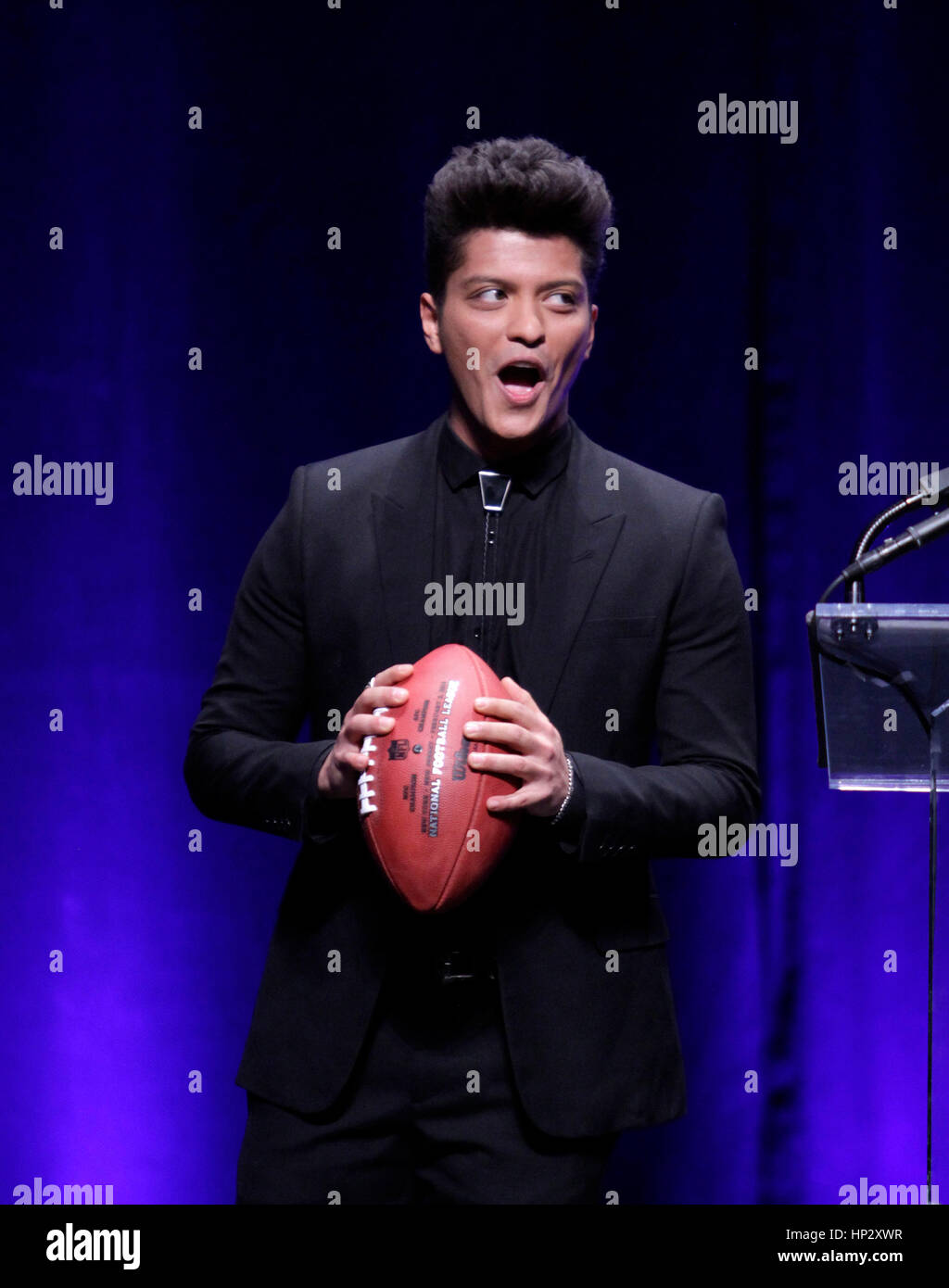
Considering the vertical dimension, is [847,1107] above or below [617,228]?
below

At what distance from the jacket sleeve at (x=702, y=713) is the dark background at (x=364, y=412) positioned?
2.83ft

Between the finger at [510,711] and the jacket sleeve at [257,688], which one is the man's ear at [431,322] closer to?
the jacket sleeve at [257,688]

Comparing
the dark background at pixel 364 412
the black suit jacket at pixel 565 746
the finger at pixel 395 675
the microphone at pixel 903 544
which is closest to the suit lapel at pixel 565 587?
the black suit jacket at pixel 565 746

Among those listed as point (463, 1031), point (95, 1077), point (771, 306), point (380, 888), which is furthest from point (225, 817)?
point (771, 306)

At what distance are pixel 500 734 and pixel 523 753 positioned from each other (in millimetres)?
45

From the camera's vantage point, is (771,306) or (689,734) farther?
(771,306)

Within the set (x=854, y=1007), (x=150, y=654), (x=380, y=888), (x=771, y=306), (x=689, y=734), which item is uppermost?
(x=771, y=306)

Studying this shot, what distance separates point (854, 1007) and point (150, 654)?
1.31m

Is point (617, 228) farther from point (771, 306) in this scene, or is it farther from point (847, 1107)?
point (847, 1107)

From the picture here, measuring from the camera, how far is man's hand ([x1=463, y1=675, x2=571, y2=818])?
1.46 meters

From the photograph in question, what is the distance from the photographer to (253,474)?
2.62m

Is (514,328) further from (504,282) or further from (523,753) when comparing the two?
(523,753)

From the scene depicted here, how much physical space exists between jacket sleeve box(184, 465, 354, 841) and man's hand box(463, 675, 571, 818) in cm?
26

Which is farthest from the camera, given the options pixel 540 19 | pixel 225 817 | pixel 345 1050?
pixel 540 19
